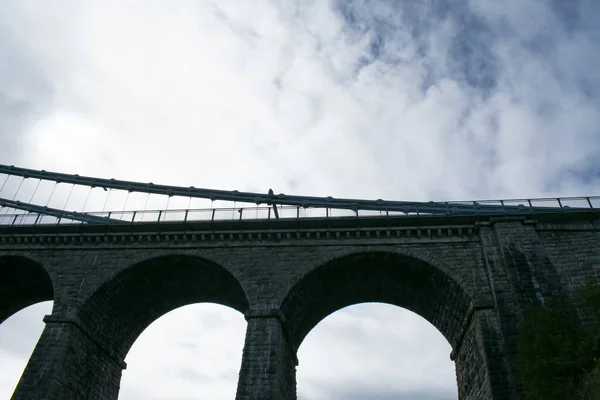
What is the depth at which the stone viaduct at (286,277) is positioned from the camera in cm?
2162

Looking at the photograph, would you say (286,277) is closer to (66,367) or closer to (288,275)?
(288,275)

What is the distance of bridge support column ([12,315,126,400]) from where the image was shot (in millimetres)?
21781

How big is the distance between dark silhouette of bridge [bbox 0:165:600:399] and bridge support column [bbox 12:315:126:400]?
0.05m

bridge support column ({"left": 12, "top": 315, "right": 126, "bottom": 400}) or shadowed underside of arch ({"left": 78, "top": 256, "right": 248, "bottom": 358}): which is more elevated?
shadowed underside of arch ({"left": 78, "top": 256, "right": 248, "bottom": 358})

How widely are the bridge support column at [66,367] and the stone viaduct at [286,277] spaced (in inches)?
2.2

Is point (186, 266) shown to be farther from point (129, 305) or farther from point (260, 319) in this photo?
point (260, 319)

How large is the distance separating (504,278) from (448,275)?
233cm

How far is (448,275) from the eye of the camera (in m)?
23.0

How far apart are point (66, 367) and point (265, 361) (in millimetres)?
9260

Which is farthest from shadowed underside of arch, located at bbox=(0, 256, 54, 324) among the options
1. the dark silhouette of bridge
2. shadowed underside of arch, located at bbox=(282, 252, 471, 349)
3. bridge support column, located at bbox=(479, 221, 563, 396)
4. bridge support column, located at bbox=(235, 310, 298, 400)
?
bridge support column, located at bbox=(479, 221, 563, 396)

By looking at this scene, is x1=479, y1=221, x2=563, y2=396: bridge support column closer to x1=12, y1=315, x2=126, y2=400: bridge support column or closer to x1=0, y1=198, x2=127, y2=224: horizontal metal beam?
x1=12, y1=315, x2=126, y2=400: bridge support column

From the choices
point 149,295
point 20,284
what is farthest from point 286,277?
point 20,284

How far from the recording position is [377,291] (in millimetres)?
26938

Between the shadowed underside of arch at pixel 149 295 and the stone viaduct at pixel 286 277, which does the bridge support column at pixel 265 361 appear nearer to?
the stone viaduct at pixel 286 277
